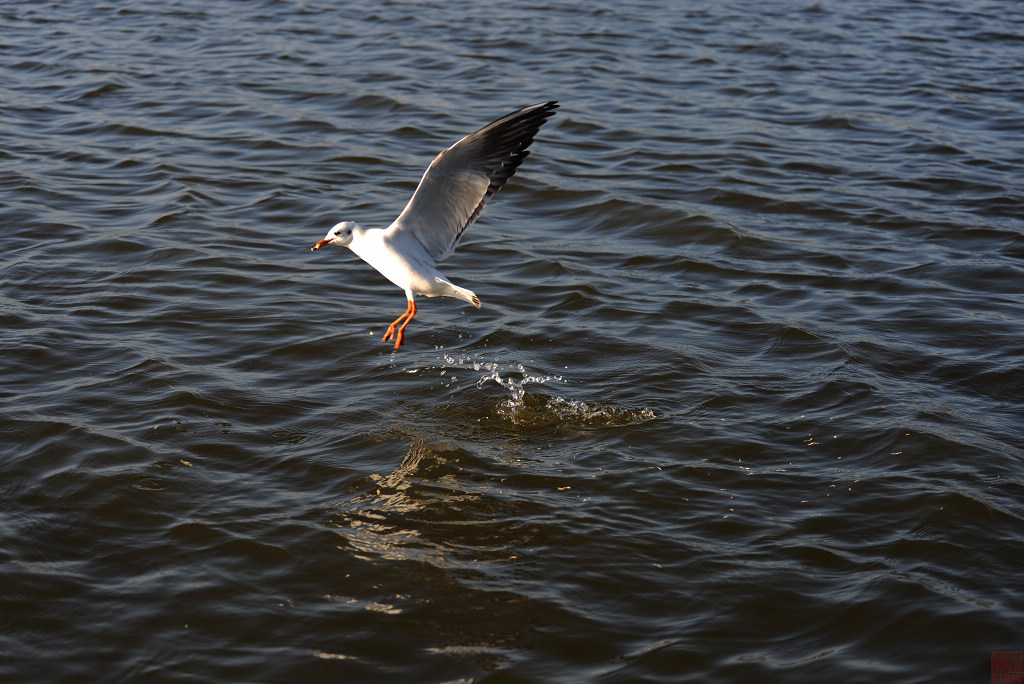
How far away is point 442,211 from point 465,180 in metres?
0.28

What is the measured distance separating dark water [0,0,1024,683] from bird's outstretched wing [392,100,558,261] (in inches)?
38.9

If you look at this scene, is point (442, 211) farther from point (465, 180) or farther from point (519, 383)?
point (519, 383)

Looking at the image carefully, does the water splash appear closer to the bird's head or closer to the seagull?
the seagull

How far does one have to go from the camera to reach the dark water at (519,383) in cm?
495

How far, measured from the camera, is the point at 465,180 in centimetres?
695

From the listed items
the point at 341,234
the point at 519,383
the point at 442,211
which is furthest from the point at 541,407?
the point at 341,234

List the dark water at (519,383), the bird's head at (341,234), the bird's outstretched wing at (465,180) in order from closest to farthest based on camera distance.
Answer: the dark water at (519,383) < the bird's outstretched wing at (465,180) < the bird's head at (341,234)

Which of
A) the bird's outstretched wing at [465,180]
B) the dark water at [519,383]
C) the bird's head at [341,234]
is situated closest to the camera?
the dark water at [519,383]

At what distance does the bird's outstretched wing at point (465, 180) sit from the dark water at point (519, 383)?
989 millimetres

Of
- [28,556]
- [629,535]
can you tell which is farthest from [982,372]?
[28,556]

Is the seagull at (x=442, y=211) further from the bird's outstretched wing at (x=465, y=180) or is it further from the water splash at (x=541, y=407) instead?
the water splash at (x=541, y=407)

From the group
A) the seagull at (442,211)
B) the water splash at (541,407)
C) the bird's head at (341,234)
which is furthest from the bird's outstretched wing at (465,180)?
the water splash at (541,407)

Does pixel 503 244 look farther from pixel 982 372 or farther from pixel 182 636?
pixel 182 636

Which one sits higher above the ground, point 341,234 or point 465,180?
point 465,180
